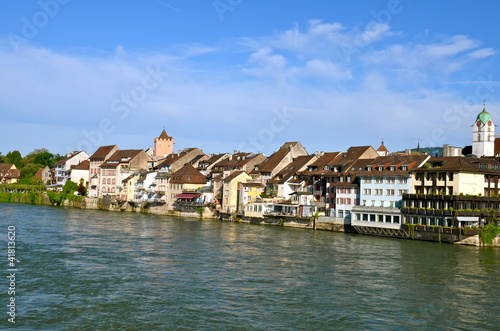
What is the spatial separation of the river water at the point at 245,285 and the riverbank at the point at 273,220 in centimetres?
360

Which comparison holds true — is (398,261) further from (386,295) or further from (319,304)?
(319,304)

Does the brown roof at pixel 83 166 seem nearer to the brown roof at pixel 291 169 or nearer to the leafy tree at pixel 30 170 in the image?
the leafy tree at pixel 30 170

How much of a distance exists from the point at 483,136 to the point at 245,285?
218ft

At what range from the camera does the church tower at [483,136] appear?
286ft

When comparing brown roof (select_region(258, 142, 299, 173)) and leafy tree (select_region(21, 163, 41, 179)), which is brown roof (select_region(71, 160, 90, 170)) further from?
brown roof (select_region(258, 142, 299, 173))

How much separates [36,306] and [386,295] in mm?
19101

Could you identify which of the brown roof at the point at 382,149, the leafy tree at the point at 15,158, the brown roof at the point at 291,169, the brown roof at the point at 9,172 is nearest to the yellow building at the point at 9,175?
the brown roof at the point at 9,172

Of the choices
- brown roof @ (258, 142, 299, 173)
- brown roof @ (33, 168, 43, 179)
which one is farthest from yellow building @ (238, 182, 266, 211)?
brown roof @ (33, 168, 43, 179)

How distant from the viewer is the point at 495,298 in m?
32.3

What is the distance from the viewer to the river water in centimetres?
2634

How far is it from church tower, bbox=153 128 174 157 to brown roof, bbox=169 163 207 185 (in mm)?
28560

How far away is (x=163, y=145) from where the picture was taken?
137000mm

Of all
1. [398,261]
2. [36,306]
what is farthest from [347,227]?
[36,306]

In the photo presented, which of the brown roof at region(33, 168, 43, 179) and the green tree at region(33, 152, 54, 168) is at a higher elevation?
the green tree at region(33, 152, 54, 168)
